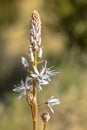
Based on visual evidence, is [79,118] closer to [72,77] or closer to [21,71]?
[72,77]

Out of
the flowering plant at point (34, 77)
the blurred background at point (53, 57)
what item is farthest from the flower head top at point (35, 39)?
the blurred background at point (53, 57)

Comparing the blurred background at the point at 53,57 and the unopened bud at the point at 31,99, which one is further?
the blurred background at the point at 53,57

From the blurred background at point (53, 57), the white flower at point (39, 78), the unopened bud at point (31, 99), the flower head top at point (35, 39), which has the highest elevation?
the blurred background at point (53, 57)

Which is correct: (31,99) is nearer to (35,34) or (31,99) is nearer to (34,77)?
(34,77)

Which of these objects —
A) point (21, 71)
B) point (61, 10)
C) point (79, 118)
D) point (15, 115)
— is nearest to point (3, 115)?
point (15, 115)

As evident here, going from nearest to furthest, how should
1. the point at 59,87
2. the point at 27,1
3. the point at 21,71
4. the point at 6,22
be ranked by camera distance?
the point at 59,87 → the point at 21,71 → the point at 6,22 → the point at 27,1

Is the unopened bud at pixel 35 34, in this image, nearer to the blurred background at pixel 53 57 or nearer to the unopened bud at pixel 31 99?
the unopened bud at pixel 31 99

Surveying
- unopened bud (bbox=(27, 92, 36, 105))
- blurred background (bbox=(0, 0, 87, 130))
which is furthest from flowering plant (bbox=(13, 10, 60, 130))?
blurred background (bbox=(0, 0, 87, 130))

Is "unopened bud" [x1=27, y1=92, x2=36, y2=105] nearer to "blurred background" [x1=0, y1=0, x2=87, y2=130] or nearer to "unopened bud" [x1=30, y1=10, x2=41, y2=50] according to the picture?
"unopened bud" [x1=30, y1=10, x2=41, y2=50]
